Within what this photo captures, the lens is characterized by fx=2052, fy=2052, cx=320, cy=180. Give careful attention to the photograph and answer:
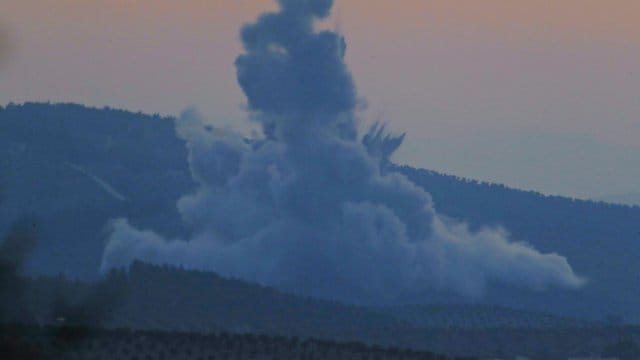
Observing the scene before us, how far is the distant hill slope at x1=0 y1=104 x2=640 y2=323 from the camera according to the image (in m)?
90.5

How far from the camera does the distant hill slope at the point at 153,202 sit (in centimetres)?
9050

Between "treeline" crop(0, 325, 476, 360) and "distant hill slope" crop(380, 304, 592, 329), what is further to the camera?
"distant hill slope" crop(380, 304, 592, 329)

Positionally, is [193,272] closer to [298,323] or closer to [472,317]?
[298,323]

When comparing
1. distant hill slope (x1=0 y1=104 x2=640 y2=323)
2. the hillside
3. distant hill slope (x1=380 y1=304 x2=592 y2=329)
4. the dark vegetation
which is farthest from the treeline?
distant hill slope (x1=0 y1=104 x2=640 y2=323)

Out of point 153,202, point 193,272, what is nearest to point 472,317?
point 193,272

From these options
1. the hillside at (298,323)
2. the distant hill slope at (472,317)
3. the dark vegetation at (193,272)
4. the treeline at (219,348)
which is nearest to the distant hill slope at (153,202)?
the dark vegetation at (193,272)

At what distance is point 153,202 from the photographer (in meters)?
102

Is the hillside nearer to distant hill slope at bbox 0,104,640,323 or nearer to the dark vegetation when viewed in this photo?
the dark vegetation

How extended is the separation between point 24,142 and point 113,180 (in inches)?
217

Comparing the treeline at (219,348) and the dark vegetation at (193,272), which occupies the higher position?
the dark vegetation at (193,272)

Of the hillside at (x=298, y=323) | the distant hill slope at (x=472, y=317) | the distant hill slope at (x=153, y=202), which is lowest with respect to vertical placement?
the hillside at (x=298, y=323)

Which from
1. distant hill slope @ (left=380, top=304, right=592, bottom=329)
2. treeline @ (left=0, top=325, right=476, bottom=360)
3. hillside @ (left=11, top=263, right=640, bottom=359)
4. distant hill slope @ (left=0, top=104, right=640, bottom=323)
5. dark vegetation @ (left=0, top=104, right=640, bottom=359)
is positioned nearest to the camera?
dark vegetation @ (left=0, top=104, right=640, bottom=359)

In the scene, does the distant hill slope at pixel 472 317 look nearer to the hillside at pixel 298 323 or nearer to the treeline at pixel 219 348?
the hillside at pixel 298 323

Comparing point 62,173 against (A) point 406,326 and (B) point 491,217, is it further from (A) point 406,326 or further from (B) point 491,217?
(A) point 406,326
